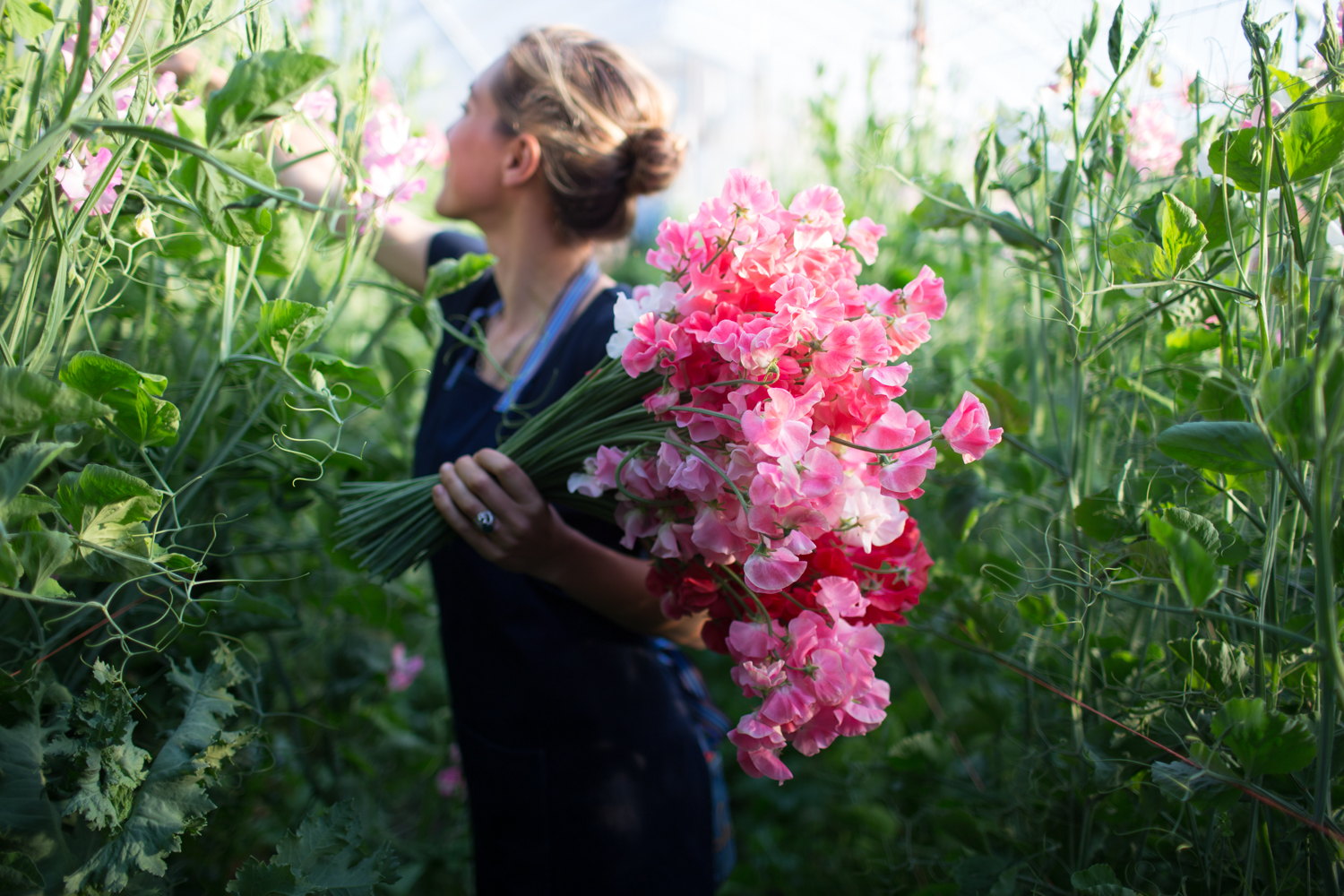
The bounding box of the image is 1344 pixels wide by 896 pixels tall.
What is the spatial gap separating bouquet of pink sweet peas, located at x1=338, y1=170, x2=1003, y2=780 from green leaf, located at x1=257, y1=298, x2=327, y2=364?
8.9 inches

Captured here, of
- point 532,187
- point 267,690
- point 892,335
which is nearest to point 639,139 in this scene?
point 532,187

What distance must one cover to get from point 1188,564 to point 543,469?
528mm

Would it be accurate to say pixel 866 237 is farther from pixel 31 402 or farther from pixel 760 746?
pixel 31 402

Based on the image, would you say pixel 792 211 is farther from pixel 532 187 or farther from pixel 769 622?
pixel 532 187

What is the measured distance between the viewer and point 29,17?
448mm

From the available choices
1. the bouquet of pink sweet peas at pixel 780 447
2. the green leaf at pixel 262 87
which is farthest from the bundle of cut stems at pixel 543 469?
the green leaf at pixel 262 87

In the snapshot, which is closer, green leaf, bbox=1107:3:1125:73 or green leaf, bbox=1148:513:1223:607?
green leaf, bbox=1148:513:1223:607

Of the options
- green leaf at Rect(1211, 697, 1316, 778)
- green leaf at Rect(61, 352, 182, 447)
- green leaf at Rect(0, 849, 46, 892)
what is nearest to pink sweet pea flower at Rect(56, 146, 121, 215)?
green leaf at Rect(61, 352, 182, 447)

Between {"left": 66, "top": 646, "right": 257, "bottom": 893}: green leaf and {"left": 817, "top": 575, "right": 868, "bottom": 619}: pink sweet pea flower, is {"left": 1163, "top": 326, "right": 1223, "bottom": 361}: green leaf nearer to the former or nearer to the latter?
{"left": 817, "top": 575, "right": 868, "bottom": 619}: pink sweet pea flower

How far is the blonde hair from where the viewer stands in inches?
42.7

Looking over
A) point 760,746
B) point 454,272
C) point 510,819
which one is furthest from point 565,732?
point 454,272

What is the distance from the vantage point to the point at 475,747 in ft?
3.26

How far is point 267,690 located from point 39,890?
543mm

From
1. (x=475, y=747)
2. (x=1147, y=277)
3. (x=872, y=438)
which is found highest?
(x=1147, y=277)
